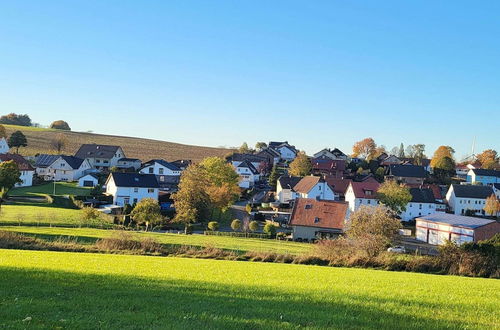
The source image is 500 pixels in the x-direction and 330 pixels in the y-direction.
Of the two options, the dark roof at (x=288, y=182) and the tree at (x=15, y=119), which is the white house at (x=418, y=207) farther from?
the tree at (x=15, y=119)

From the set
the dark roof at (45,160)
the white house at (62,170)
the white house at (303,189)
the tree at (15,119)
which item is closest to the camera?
the white house at (303,189)

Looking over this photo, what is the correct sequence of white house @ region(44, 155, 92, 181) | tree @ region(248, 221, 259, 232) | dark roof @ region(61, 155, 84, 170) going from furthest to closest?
dark roof @ region(61, 155, 84, 170) < white house @ region(44, 155, 92, 181) < tree @ region(248, 221, 259, 232)

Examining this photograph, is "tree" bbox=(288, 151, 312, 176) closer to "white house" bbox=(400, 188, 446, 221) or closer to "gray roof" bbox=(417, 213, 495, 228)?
"white house" bbox=(400, 188, 446, 221)

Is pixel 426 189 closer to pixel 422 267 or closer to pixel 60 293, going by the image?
pixel 422 267

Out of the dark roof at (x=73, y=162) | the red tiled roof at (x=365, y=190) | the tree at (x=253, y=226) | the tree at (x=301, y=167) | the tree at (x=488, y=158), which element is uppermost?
the tree at (x=488, y=158)

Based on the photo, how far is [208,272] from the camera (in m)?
15.7

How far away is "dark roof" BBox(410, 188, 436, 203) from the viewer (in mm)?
75438

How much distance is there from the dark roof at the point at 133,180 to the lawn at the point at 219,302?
56205 mm

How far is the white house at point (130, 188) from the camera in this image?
69062mm

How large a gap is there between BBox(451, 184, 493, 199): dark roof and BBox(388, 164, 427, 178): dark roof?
1919cm

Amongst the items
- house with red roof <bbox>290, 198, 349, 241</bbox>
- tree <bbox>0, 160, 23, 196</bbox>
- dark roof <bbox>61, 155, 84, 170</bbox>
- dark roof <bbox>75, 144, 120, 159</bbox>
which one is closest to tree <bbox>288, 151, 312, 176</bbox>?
house with red roof <bbox>290, 198, 349, 241</bbox>

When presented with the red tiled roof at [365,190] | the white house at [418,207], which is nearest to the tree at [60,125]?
the red tiled roof at [365,190]

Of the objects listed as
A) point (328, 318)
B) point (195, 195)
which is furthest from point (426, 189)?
point (328, 318)

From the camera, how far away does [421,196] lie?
7612cm
